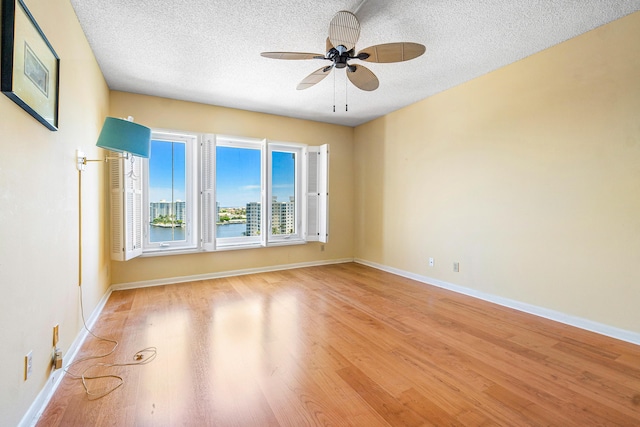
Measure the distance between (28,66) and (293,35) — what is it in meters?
1.92

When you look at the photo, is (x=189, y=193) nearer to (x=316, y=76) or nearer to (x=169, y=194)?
(x=169, y=194)

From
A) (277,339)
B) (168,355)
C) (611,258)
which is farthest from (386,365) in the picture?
(611,258)

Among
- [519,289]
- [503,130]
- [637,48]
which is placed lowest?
[519,289]

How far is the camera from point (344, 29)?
6.51ft

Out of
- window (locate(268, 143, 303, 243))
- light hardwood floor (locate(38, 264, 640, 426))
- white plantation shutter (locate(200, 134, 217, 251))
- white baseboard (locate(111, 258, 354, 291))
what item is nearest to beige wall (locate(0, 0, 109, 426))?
light hardwood floor (locate(38, 264, 640, 426))

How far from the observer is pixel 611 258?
2.46 meters

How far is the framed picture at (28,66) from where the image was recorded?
3.88ft

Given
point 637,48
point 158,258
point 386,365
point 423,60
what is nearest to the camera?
point 386,365

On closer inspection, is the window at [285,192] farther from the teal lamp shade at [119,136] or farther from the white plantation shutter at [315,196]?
the teal lamp shade at [119,136]

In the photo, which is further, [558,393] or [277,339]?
[277,339]

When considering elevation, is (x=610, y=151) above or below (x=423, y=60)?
below

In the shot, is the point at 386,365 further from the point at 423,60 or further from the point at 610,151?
the point at 423,60

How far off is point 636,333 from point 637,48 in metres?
2.32

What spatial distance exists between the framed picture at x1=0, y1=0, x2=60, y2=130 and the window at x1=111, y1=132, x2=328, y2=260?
1924 mm
